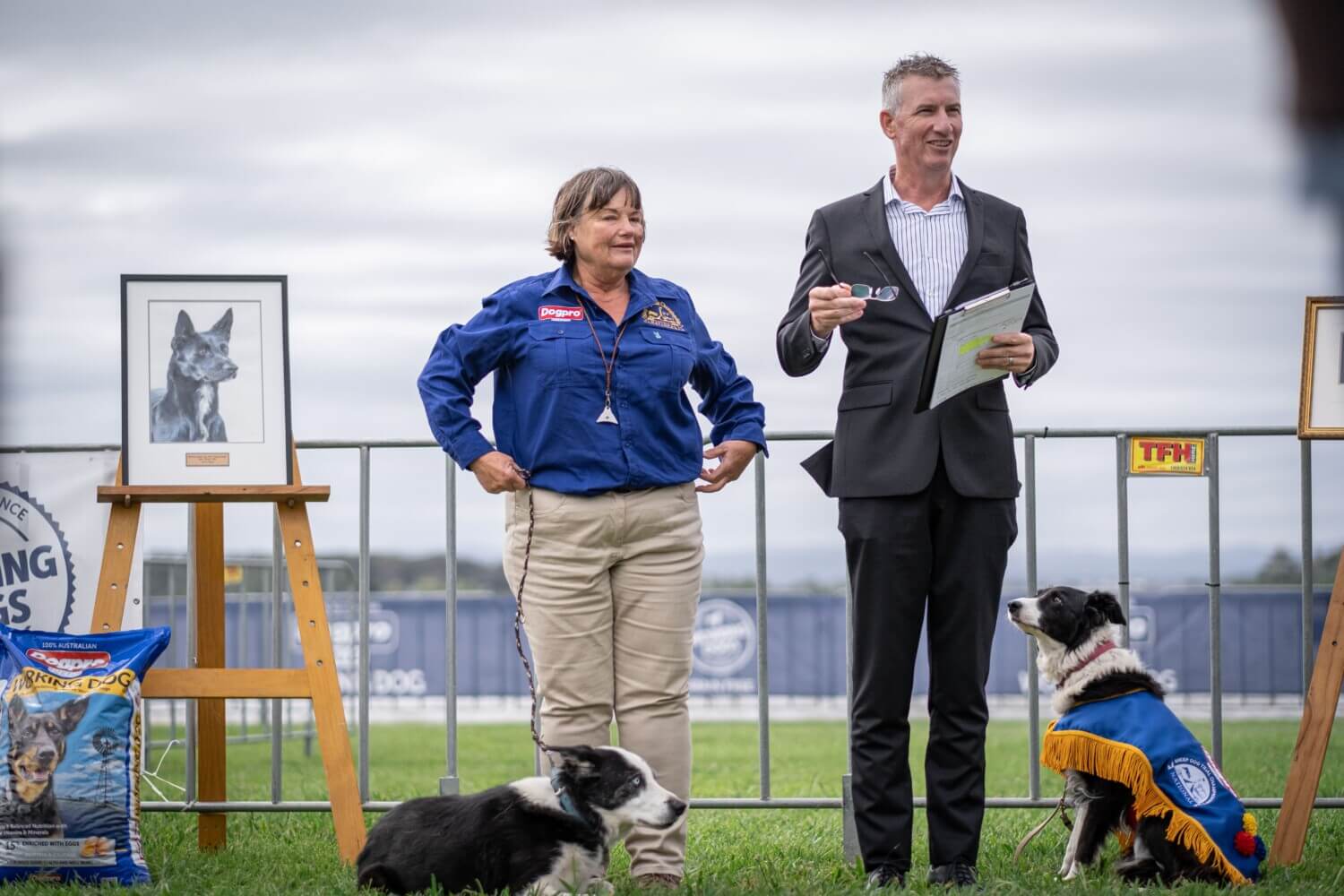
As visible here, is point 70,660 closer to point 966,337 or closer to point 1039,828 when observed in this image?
point 966,337

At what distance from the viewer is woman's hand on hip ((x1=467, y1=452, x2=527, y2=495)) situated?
3.57 metres

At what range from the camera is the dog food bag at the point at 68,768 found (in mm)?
3637

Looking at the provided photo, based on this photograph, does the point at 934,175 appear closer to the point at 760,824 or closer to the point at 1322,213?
the point at 1322,213

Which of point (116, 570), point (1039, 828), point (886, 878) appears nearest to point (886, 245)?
point (886, 878)

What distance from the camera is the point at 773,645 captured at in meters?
13.8

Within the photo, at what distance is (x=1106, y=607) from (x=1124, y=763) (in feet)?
1.63

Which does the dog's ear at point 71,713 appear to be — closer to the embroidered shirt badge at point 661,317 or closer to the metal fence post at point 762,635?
the embroidered shirt badge at point 661,317

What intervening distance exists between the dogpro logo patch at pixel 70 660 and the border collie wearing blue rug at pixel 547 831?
1.04 metres

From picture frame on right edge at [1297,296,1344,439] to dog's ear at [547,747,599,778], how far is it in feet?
7.67

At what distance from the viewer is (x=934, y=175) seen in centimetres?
367

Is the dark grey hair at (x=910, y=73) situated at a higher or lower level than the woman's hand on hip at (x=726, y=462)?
higher

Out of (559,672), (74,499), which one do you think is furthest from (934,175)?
(74,499)

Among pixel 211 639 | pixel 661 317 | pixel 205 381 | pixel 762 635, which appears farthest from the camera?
pixel 762 635

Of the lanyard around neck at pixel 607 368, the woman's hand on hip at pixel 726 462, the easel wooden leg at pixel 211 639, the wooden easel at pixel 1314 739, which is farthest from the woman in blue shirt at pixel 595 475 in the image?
the wooden easel at pixel 1314 739
